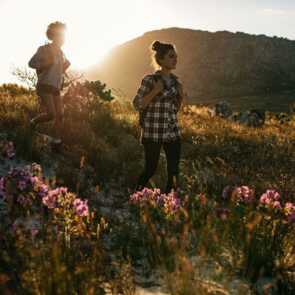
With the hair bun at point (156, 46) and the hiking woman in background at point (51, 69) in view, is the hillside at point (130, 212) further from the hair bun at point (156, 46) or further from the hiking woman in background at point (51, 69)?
the hair bun at point (156, 46)

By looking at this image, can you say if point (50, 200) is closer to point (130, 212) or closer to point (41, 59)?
point (130, 212)

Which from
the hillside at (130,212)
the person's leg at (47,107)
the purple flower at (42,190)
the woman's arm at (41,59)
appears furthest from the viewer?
the person's leg at (47,107)

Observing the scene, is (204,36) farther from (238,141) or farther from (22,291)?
(22,291)

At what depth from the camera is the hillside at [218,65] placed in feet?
265

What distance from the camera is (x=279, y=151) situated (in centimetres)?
1162

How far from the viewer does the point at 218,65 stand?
8956 centimetres

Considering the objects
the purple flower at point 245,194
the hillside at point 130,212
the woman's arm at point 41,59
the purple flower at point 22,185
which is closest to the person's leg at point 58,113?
the hillside at point 130,212

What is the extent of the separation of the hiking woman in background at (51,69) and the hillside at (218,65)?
64.2 metres

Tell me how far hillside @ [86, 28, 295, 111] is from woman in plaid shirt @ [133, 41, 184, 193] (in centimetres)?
6618

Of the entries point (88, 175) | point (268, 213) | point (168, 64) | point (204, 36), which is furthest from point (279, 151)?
point (204, 36)

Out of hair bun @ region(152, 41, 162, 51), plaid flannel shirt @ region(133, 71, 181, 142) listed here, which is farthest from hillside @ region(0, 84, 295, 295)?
hair bun @ region(152, 41, 162, 51)

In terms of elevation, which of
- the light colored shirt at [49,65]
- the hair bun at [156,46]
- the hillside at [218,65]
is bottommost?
the hillside at [218,65]

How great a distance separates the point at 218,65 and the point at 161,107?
277 ft

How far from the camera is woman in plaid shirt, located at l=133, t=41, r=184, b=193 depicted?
22.0 ft
